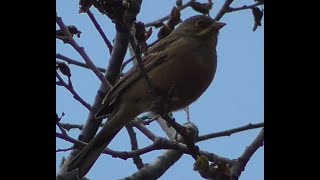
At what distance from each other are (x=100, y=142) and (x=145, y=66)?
2.82ft

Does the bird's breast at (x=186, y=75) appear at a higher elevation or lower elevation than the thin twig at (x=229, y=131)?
higher

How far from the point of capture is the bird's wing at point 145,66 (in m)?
4.94

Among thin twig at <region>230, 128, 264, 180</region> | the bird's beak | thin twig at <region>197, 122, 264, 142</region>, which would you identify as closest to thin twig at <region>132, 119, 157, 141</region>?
thin twig at <region>197, 122, 264, 142</region>

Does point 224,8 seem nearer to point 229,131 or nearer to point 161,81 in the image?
point 161,81

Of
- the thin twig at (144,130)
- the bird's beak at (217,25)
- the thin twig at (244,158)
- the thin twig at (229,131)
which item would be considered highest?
the bird's beak at (217,25)

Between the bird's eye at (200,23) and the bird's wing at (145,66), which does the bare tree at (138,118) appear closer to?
the bird's wing at (145,66)

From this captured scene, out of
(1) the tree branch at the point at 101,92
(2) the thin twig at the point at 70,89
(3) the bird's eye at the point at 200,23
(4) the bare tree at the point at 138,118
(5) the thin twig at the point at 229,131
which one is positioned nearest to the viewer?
(4) the bare tree at the point at 138,118

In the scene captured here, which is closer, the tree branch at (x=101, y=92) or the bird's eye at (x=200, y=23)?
the tree branch at (x=101, y=92)

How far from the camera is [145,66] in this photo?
16.8 feet

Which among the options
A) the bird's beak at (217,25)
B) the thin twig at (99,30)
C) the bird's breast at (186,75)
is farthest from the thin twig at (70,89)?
the bird's beak at (217,25)
